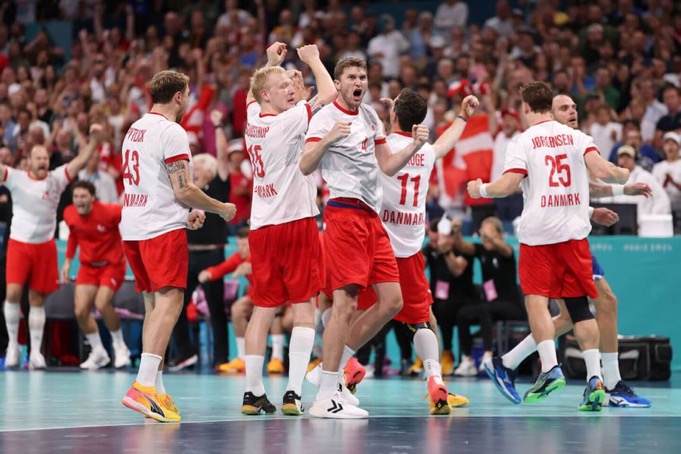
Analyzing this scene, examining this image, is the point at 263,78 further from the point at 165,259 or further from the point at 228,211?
the point at 165,259

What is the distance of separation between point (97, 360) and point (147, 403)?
676 cm

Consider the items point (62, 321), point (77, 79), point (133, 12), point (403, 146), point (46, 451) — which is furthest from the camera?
point (133, 12)

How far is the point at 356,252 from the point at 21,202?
738cm

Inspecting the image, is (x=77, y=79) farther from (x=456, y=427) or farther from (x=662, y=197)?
(x=456, y=427)

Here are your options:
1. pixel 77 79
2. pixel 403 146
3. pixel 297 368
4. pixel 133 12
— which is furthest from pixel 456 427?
pixel 133 12

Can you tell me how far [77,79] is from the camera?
901 inches

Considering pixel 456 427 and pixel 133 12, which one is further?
pixel 133 12

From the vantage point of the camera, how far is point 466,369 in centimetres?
1388

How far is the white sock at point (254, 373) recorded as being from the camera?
873 cm

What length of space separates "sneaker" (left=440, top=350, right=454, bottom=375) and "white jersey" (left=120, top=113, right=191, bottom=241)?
20.0 ft

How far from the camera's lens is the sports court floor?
22.8ft

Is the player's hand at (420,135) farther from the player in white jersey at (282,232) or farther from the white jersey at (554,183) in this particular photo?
the white jersey at (554,183)

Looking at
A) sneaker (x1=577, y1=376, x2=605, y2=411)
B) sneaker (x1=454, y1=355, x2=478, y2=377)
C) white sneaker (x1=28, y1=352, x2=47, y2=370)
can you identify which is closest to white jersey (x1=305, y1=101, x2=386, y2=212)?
sneaker (x1=577, y1=376, x2=605, y2=411)

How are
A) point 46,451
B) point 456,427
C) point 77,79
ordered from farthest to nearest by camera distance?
point 77,79, point 456,427, point 46,451
